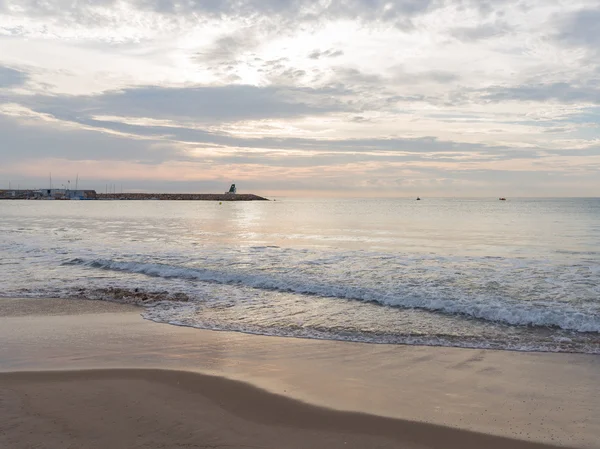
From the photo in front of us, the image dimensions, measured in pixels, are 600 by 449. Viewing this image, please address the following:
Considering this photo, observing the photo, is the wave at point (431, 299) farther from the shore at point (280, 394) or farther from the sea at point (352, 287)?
the shore at point (280, 394)

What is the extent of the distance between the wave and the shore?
8.88ft

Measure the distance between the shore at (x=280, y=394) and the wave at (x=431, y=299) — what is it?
8.88 ft

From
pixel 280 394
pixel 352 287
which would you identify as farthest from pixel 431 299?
pixel 280 394

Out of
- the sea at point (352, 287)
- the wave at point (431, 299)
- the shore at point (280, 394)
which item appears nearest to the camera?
the shore at point (280, 394)

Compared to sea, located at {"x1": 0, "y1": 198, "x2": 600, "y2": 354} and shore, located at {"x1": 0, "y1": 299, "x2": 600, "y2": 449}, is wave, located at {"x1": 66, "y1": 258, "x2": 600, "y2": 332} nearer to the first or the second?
sea, located at {"x1": 0, "y1": 198, "x2": 600, "y2": 354}

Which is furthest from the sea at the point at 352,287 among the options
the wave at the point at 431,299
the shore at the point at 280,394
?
the shore at the point at 280,394

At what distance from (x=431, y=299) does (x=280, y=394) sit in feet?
25.2

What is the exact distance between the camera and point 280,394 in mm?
6398

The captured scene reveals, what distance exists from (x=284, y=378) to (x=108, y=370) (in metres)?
2.82

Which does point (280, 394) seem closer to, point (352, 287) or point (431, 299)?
point (431, 299)

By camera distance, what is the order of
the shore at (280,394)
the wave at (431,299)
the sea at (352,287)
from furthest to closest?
the wave at (431,299)
the sea at (352,287)
the shore at (280,394)

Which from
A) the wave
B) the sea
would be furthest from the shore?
Answer: the wave

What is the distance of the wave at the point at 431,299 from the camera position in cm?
1098

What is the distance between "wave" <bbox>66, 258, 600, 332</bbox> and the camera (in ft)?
36.0
